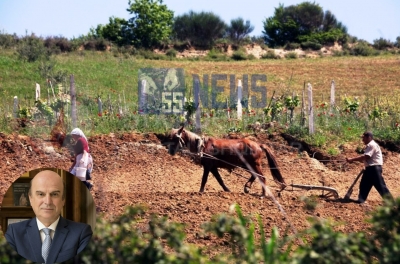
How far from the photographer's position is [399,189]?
14.1 m

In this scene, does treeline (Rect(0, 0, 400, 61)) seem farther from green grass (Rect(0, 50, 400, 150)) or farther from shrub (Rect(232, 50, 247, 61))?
green grass (Rect(0, 50, 400, 150))

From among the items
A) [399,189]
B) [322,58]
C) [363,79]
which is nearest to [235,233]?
[399,189]

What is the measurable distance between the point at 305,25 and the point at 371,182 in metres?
40.8

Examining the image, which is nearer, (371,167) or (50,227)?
(50,227)

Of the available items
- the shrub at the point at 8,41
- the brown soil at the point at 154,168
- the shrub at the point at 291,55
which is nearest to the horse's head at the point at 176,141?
the brown soil at the point at 154,168

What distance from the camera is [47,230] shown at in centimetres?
499

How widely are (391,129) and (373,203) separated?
6.57 meters

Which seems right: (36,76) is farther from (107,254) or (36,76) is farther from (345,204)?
(107,254)

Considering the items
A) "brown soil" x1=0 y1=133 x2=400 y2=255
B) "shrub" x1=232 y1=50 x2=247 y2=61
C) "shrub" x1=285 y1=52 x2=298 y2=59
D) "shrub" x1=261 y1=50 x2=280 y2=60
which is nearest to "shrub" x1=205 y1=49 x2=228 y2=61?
"shrub" x1=232 y1=50 x2=247 y2=61

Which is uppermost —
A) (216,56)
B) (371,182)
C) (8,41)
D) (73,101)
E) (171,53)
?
(8,41)

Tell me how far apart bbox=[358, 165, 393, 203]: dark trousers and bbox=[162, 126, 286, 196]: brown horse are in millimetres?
1466

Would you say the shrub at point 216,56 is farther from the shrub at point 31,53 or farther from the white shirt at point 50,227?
the white shirt at point 50,227

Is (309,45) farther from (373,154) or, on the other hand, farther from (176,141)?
(373,154)

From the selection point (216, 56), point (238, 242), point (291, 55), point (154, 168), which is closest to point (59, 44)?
point (216, 56)
